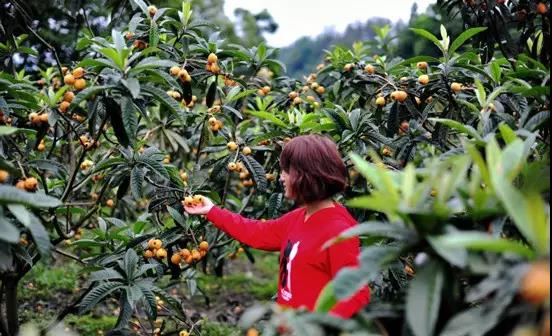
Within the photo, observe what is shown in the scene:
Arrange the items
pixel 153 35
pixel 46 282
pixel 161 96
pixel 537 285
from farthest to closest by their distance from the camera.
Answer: pixel 46 282 < pixel 153 35 < pixel 161 96 < pixel 537 285

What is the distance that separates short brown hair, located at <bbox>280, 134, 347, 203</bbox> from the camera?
185 centimetres

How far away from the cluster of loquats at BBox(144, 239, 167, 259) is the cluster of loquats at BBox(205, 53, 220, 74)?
2.46 feet

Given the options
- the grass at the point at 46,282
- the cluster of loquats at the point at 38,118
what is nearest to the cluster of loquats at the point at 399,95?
the cluster of loquats at the point at 38,118

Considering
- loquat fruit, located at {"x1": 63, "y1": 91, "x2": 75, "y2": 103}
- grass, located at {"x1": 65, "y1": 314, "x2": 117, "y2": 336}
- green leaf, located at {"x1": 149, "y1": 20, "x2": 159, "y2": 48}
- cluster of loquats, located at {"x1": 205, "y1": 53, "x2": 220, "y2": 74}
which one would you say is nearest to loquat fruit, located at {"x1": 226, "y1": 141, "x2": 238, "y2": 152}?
cluster of loquats, located at {"x1": 205, "y1": 53, "x2": 220, "y2": 74}

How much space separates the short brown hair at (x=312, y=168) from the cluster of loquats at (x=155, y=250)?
694 mm

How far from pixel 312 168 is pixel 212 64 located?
0.92 meters

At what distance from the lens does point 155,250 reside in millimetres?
2344

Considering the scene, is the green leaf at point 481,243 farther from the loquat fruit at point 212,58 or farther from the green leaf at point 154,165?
the loquat fruit at point 212,58

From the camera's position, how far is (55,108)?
2105mm

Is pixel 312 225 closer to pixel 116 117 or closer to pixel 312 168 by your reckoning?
pixel 312 168

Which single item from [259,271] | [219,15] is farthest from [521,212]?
[219,15]

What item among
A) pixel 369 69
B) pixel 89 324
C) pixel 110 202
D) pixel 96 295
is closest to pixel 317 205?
pixel 96 295

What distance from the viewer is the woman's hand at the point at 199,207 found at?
223cm

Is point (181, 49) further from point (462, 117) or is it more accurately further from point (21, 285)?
point (21, 285)
